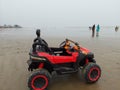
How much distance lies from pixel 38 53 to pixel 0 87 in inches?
48.3

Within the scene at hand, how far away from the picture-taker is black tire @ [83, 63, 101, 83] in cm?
401

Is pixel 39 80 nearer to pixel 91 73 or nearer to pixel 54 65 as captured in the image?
pixel 54 65

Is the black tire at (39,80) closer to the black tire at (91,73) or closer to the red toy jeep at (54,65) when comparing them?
the red toy jeep at (54,65)

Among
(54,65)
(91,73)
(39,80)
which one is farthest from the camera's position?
(91,73)

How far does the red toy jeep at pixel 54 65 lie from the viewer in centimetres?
365

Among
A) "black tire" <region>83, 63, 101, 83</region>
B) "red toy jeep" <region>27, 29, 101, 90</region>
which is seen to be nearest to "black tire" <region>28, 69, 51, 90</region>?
"red toy jeep" <region>27, 29, 101, 90</region>

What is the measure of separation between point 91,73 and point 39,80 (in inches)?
52.4

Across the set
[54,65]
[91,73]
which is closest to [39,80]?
[54,65]

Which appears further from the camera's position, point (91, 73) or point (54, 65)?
point (91, 73)

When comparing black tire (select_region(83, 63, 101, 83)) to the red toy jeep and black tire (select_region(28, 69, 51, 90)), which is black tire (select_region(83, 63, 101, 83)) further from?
black tire (select_region(28, 69, 51, 90))

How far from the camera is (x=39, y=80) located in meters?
3.65

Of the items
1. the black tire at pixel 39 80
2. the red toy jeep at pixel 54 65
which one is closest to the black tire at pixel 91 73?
the red toy jeep at pixel 54 65

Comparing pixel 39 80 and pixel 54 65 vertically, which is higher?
pixel 54 65

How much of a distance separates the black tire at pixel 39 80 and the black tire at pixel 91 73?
0.98 metres
